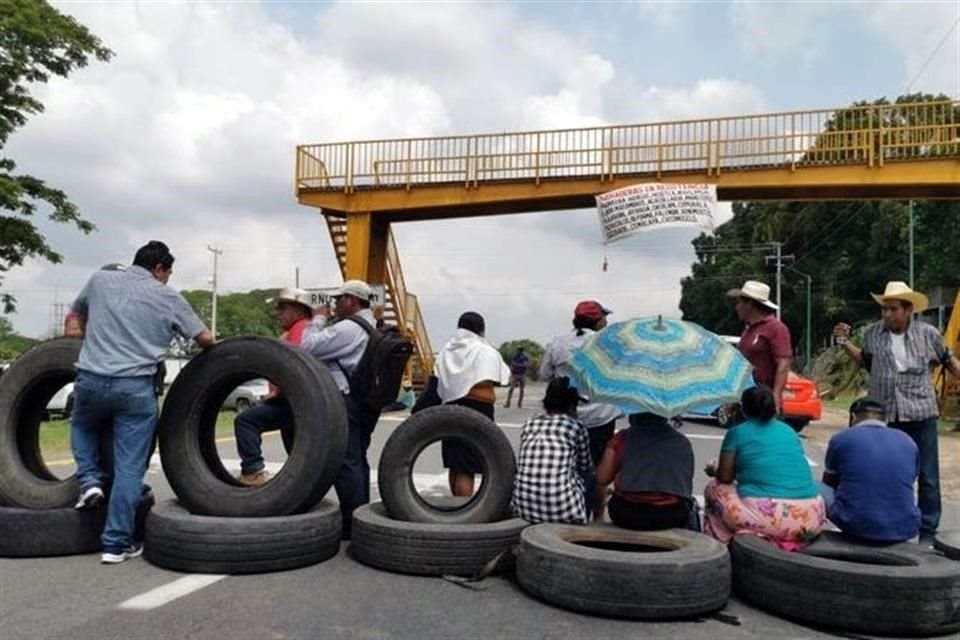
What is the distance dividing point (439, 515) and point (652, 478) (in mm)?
1429

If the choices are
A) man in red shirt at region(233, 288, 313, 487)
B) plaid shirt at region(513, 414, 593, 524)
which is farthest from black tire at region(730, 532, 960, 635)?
man in red shirt at region(233, 288, 313, 487)

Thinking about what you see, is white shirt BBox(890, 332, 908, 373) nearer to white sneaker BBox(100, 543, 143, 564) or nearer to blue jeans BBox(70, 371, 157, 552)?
blue jeans BBox(70, 371, 157, 552)

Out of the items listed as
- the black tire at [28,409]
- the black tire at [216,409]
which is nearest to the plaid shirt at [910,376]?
the black tire at [216,409]

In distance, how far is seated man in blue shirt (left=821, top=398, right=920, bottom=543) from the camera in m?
4.80

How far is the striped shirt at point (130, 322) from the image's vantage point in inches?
207

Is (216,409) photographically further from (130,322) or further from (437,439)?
(437,439)

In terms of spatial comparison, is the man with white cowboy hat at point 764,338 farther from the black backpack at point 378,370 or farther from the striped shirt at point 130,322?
the striped shirt at point 130,322

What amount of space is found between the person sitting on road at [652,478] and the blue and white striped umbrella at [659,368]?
0.23 metres

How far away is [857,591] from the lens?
4.14m

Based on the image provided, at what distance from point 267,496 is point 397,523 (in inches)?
32.0

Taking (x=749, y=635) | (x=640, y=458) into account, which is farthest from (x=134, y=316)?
(x=749, y=635)

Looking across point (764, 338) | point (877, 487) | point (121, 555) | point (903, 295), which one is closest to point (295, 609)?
point (121, 555)

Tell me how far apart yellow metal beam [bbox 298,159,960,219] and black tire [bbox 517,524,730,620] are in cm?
1536

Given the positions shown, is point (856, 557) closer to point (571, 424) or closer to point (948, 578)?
point (948, 578)
